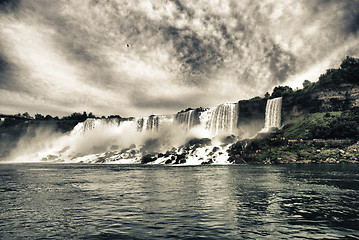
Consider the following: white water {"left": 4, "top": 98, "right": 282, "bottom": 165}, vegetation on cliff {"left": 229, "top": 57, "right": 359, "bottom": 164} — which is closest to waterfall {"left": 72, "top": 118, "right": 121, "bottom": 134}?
white water {"left": 4, "top": 98, "right": 282, "bottom": 165}

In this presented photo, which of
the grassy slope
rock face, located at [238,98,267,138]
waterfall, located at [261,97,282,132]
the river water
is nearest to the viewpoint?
the river water

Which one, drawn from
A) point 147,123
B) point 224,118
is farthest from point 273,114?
point 147,123

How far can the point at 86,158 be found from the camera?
477 feet

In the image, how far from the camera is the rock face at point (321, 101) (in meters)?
95.2

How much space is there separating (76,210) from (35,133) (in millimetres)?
217560

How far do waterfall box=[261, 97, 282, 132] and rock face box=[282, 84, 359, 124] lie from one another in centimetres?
416

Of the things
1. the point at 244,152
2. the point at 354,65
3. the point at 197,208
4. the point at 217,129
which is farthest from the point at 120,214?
the point at 354,65

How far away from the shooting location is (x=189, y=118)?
437 ft

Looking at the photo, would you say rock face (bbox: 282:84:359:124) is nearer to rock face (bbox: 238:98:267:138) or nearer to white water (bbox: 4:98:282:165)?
white water (bbox: 4:98:282:165)

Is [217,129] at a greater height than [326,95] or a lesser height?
lesser

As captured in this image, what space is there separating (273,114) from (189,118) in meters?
46.5

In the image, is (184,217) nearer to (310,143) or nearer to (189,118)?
(310,143)

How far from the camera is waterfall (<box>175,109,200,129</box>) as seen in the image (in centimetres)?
13112

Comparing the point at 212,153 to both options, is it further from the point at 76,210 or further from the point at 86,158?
the point at 86,158
